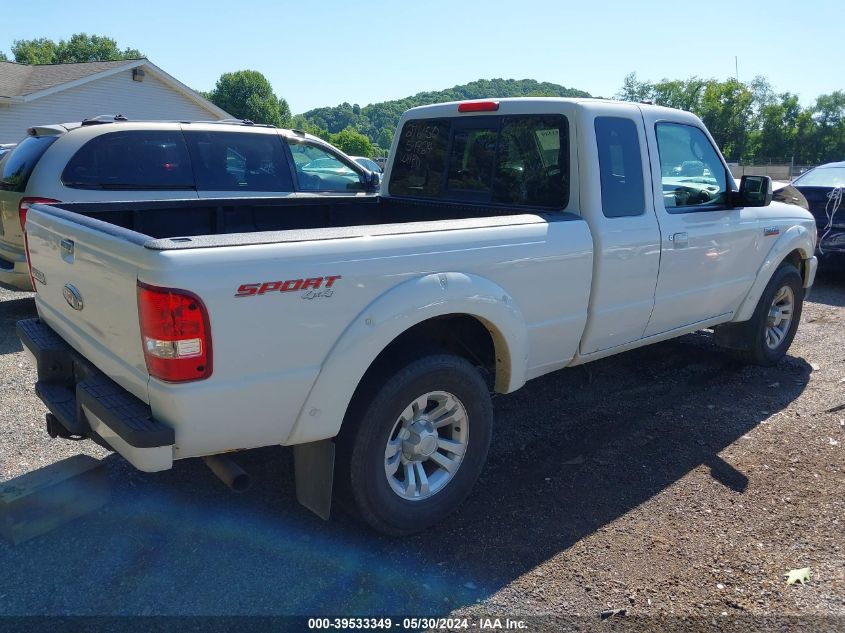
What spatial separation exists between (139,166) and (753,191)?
5371 mm

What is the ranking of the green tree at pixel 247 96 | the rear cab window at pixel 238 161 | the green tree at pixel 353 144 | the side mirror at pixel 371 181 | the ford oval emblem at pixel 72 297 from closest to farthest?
the ford oval emblem at pixel 72 297, the rear cab window at pixel 238 161, the side mirror at pixel 371 181, the green tree at pixel 353 144, the green tree at pixel 247 96

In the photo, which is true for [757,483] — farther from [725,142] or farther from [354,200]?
[725,142]

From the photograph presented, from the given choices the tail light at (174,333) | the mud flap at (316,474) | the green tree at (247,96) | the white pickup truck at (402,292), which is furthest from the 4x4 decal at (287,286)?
the green tree at (247,96)

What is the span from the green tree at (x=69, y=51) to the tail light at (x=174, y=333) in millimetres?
76896

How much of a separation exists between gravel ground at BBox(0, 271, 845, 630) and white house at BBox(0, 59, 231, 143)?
2161 cm

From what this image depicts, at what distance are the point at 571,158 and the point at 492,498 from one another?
6.49 ft

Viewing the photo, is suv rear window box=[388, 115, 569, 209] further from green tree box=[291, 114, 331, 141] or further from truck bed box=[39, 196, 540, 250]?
green tree box=[291, 114, 331, 141]

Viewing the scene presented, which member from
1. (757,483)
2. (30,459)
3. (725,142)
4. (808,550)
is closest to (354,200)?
(30,459)

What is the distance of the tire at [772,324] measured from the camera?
545 cm

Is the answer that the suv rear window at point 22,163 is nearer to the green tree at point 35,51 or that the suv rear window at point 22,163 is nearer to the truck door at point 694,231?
the truck door at point 694,231

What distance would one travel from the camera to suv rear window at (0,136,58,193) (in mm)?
6117

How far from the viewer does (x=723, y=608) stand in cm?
284

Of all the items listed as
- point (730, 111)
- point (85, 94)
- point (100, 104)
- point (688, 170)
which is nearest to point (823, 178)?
point (688, 170)

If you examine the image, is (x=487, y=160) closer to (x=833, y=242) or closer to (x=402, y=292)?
(x=402, y=292)
